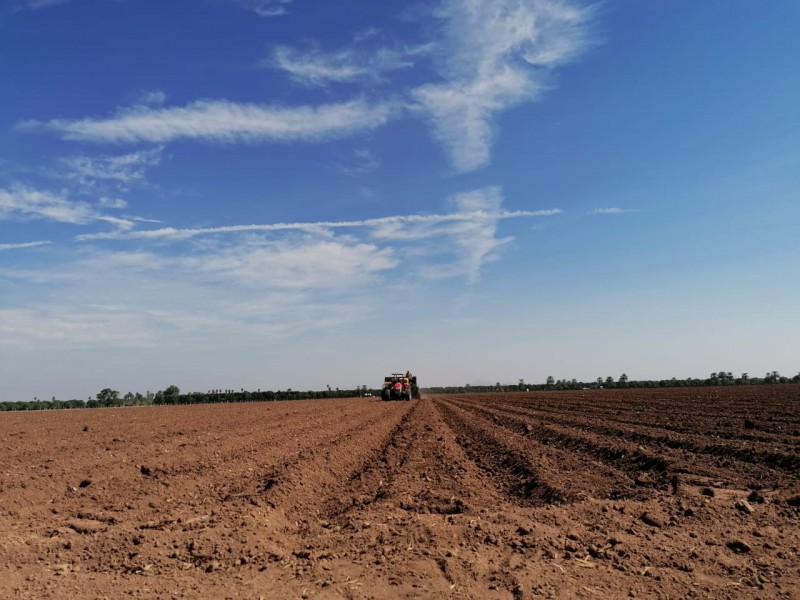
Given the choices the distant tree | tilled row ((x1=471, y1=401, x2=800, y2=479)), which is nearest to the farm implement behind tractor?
tilled row ((x1=471, y1=401, x2=800, y2=479))

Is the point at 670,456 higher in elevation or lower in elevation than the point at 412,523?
lower

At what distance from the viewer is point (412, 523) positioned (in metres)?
6.58

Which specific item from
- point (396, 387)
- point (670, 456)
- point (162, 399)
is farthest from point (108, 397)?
point (670, 456)

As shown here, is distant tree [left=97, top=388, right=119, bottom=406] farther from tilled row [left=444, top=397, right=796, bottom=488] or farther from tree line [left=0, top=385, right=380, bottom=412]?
tilled row [left=444, top=397, right=796, bottom=488]

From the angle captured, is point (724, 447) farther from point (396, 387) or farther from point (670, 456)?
point (396, 387)

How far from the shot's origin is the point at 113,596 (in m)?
5.03

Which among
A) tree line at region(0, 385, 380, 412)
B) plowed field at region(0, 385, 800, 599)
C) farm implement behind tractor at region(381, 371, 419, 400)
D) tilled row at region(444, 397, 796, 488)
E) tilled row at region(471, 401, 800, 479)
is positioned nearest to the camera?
plowed field at region(0, 385, 800, 599)

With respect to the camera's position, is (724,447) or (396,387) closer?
(724,447)

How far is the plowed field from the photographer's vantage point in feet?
16.8

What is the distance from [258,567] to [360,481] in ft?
15.2

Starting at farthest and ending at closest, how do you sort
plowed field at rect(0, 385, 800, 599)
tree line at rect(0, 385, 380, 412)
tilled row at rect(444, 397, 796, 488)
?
tree line at rect(0, 385, 380, 412)
tilled row at rect(444, 397, 796, 488)
plowed field at rect(0, 385, 800, 599)

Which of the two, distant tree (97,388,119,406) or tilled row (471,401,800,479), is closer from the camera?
tilled row (471,401,800,479)

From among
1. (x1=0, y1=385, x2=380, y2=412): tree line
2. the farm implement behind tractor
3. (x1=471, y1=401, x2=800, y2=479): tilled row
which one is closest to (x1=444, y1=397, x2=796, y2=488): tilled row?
(x1=471, y1=401, x2=800, y2=479): tilled row

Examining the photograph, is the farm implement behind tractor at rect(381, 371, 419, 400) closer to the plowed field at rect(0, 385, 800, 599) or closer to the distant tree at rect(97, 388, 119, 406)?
the plowed field at rect(0, 385, 800, 599)
